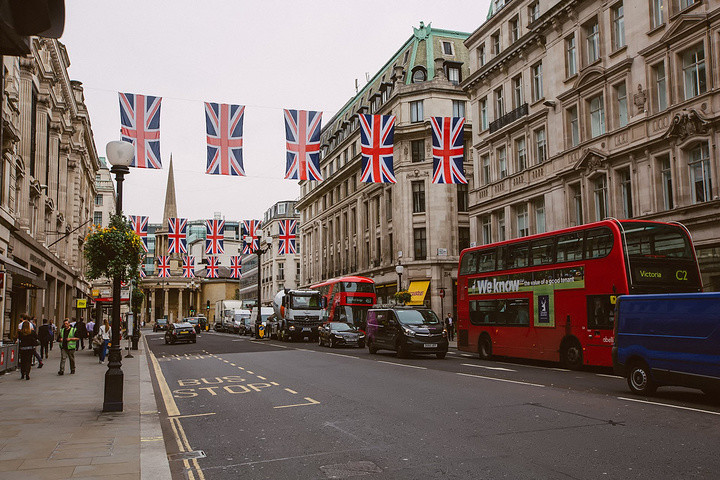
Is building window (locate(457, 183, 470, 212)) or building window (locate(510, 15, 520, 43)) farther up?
building window (locate(510, 15, 520, 43))

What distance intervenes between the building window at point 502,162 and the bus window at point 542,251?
16815mm

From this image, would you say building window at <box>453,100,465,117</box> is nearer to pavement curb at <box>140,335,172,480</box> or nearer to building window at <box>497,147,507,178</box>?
building window at <box>497,147,507,178</box>

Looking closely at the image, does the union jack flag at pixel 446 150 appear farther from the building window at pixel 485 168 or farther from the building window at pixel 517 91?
the building window at pixel 485 168

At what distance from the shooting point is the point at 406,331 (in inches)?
936

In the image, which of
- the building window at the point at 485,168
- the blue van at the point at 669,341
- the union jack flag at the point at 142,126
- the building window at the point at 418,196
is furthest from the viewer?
the building window at the point at 418,196

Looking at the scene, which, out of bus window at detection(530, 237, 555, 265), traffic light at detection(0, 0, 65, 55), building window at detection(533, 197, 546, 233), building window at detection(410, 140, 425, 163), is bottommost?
traffic light at detection(0, 0, 65, 55)

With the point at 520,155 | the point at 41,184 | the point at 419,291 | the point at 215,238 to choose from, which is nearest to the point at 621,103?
the point at 520,155

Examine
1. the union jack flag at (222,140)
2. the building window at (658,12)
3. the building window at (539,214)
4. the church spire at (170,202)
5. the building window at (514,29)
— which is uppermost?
the church spire at (170,202)

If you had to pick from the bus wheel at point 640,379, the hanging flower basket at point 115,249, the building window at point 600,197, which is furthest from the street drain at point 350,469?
the building window at point 600,197

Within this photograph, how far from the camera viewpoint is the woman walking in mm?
17875

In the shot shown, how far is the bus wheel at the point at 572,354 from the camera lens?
727 inches

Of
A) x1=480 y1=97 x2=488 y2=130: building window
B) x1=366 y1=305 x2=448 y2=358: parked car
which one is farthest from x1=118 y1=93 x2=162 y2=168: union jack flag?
A: x1=480 y1=97 x2=488 y2=130: building window

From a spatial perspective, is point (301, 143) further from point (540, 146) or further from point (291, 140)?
point (540, 146)

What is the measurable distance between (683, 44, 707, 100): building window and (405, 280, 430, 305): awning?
27.7 m
